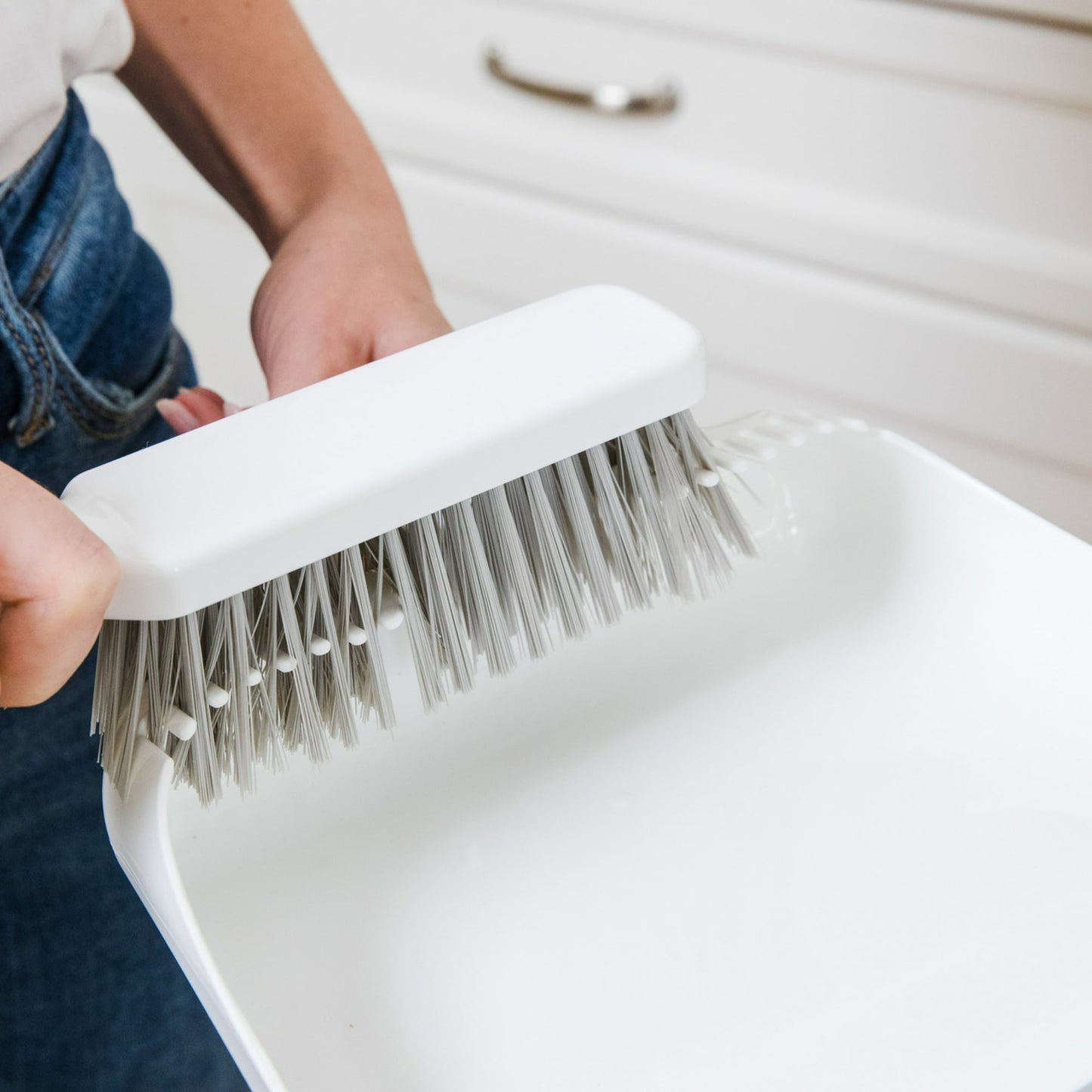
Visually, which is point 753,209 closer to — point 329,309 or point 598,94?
point 598,94

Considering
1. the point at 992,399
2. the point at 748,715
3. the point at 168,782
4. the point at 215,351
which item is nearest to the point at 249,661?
the point at 168,782

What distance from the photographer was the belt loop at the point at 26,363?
0.38m

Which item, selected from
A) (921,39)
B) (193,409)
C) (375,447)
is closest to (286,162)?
(193,409)

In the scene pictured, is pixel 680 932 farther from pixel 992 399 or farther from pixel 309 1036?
pixel 992 399

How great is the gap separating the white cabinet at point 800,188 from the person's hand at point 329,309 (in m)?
0.46

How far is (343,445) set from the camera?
30cm

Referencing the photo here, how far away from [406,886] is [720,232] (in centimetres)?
69

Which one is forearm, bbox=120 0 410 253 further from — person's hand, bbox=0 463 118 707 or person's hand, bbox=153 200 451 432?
person's hand, bbox=0 463 118 707

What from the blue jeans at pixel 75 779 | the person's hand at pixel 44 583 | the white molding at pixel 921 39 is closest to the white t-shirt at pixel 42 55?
the blue jeans at pixel 75 779

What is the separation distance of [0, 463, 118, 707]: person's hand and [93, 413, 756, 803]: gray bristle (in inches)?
1.4

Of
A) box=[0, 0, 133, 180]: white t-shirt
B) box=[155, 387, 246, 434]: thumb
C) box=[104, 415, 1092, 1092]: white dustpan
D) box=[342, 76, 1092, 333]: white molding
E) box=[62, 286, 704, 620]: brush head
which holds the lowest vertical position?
box=[342, 76, 1092, 333]: white molding

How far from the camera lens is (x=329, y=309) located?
1.34 feet

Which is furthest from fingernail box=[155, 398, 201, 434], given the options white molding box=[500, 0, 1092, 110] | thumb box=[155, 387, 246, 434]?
white molding box=[500, 0, 1092, 110]

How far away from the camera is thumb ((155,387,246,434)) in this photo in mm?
405
